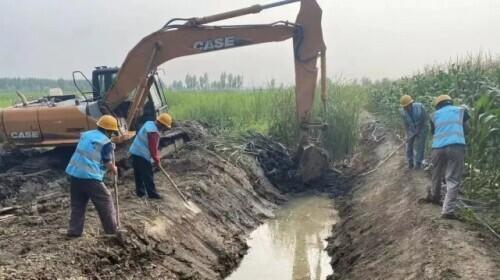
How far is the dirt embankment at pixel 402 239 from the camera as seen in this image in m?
6.28

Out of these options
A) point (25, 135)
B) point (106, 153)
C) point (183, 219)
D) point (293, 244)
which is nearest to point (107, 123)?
point (106, 153)

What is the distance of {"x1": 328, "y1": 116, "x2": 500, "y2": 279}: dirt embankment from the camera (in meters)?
6.28

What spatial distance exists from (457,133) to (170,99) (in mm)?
22886

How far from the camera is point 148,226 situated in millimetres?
8133

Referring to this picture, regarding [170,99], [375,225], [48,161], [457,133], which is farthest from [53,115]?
[170,99]

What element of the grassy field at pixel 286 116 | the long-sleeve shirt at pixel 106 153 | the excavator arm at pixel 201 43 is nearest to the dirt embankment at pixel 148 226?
the long-sleeve shirt at pixel 106 153

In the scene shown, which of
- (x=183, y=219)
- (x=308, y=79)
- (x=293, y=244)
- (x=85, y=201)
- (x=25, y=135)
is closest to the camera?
(x=85, y=201)

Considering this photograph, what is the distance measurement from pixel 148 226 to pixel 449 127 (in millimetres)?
4563

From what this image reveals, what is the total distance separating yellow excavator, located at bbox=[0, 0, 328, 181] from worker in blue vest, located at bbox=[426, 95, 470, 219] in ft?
15.0

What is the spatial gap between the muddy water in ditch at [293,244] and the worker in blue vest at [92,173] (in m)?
2.45

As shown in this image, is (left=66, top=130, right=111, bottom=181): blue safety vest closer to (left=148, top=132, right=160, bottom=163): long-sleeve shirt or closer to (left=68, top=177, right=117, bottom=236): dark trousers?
(left=68, top=177, right=117, bottom=236): dark trousers

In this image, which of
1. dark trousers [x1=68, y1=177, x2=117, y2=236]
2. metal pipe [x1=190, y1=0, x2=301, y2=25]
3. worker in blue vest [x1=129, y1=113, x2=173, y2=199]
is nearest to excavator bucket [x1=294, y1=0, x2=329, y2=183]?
metal pipe [x1=190, y1=0, x2=301, y2=25]

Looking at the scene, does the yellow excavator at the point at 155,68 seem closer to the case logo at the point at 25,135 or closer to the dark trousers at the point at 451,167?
the case logo at the point at 25,135

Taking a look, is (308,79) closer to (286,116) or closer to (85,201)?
(286,116)
